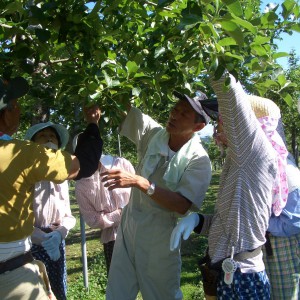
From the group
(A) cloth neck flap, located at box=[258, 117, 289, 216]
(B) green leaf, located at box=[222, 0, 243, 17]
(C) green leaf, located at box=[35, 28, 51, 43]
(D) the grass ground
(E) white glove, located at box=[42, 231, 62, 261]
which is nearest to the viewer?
(B) green leaf, located at box=[222, 0, 243, 17]

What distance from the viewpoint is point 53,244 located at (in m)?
3.11

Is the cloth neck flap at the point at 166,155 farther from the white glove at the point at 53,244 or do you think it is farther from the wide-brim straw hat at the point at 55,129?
the white glove at the point at 53,244

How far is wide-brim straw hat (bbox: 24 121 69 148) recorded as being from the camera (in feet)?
10.4

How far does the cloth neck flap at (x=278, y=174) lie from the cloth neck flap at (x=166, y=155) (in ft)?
1.99

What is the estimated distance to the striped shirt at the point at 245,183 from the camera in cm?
190

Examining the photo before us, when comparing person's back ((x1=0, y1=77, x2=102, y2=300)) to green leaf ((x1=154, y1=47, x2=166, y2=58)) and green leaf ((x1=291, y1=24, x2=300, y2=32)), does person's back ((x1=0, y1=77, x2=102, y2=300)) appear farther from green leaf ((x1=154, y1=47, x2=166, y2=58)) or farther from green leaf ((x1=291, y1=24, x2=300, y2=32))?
green leaf ((x1=291, y1=24, x2=300, y2=32))

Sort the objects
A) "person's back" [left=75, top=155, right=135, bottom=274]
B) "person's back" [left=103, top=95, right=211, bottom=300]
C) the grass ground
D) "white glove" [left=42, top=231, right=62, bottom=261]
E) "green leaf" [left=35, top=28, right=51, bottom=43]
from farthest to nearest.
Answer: the grass ground, "person's back" [left=75, top=155, right=135, bottom=274], "white glove" [left=42, top=231, right=62, bottom=261], "person's back" [left=103, top=95, right=211, bottom=300], "green leaf" [left=35, top=28, right=51, bottom=43]

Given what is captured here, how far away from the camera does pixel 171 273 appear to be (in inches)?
105

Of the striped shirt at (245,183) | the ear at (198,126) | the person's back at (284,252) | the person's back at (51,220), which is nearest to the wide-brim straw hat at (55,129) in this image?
the person's back at (51,220)

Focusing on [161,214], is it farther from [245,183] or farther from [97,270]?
[97,270]

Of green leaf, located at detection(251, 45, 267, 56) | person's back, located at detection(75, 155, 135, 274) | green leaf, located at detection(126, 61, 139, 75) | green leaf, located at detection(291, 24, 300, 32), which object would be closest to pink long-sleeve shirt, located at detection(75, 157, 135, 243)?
person's back, located at detection(75, 155, 135, 274)

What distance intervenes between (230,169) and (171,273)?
37.9 inches

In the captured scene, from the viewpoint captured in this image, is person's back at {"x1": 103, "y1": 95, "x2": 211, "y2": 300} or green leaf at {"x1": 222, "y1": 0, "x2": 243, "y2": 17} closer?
green leaf at {"x1": 222, "y1": 0, "x2": 243, "y2": 17}

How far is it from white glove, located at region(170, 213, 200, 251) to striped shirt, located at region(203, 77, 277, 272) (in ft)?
0.53
